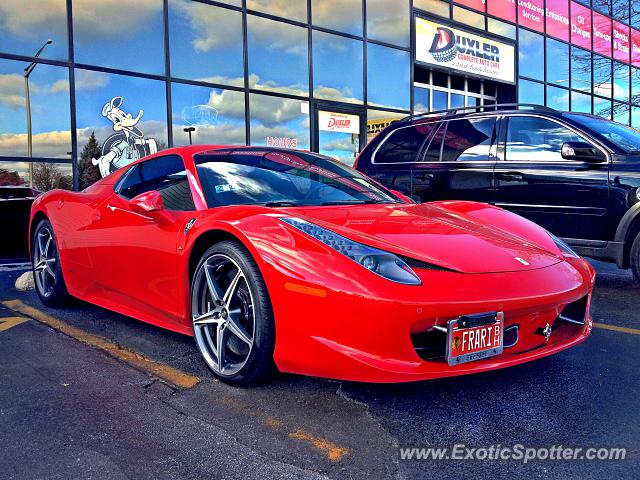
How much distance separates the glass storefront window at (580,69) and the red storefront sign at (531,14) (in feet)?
6.44

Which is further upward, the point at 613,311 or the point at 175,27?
the point at 175,27

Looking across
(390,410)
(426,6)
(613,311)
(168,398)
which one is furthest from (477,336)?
(426,6)

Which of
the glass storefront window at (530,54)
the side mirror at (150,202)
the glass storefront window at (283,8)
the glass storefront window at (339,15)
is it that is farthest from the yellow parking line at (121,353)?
the glass storefront window at (530,54)

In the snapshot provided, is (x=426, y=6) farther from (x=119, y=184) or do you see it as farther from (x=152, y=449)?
(x=152, y=449)

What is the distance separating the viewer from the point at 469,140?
5898 millimetres

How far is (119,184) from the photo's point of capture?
400cm

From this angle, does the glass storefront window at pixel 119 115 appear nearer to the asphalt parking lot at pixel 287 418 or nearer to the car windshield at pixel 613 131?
the asphalt parking lot at pixel 287 418

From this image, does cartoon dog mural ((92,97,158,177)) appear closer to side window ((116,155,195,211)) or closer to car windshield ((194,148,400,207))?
side window ((116,155,195,211))

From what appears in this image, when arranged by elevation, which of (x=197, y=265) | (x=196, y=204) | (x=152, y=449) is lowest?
(x=152, y=449)

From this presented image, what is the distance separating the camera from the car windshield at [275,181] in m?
3.24

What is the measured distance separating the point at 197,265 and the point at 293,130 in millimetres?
8781

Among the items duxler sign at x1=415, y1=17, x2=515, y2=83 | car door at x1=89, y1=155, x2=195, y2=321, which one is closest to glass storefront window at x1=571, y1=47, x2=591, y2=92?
duxler sign at x1=415, y1=17, x2=515, y2=83

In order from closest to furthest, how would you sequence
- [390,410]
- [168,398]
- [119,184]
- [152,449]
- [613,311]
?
1. [152,449]
2. [390,410]
3. [168,398]
4. [119,184]
5. [613,311]

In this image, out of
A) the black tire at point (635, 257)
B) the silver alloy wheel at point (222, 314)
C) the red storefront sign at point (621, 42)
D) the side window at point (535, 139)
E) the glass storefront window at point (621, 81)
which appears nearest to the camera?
the silver alloy wheel at point (222, 314)
